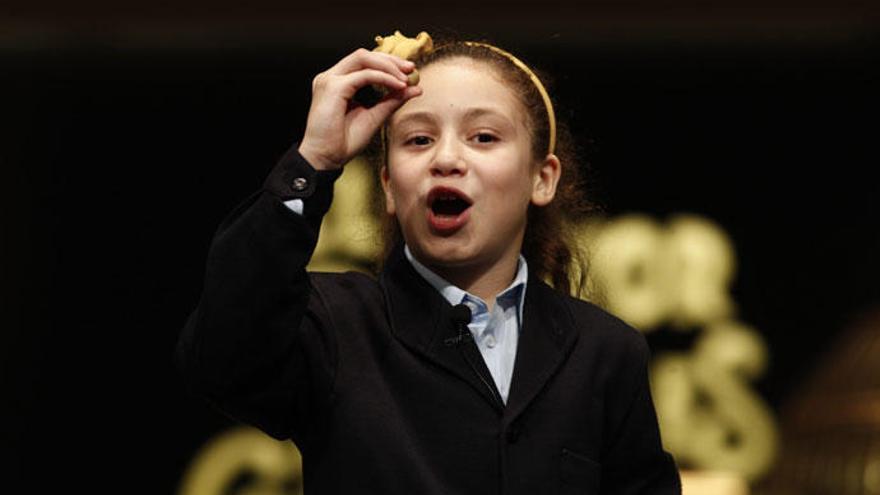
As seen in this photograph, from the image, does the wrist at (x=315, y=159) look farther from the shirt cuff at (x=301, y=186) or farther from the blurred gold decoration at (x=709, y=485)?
the blurred gold decoration at (x=709, y=485)

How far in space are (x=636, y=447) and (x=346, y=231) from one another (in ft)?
2.88

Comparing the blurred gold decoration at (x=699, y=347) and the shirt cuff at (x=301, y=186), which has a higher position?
the shirt cuff at (x=301, y=186)

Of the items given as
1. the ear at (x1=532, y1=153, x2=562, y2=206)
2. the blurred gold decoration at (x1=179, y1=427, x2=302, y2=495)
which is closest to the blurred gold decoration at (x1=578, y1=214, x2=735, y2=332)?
the blurred gold decoration at (x1=179, y1=427, x2=302, y2=495)

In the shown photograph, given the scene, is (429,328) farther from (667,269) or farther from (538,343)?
(667,269)

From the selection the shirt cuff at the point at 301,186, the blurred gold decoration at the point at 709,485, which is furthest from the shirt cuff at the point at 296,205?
the blurred gold decoration at the point at 709,485

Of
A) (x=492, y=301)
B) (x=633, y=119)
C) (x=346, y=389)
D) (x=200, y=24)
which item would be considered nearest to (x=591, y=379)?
(x=492, y=301)

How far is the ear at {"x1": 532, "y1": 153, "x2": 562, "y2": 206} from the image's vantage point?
127 cm

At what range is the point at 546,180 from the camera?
4.23ft

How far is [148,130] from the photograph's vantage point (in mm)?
1947

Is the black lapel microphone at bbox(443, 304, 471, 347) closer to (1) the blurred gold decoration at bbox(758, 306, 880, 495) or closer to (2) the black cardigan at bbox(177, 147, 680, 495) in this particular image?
(2) the black cardigan at bbox(177, 147, 680, 495)

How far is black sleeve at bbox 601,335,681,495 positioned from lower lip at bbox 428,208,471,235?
0.59 feet

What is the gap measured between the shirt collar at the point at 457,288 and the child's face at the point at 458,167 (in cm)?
1

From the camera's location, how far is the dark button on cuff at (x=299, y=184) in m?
1.05

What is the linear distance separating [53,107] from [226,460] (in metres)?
0.50
